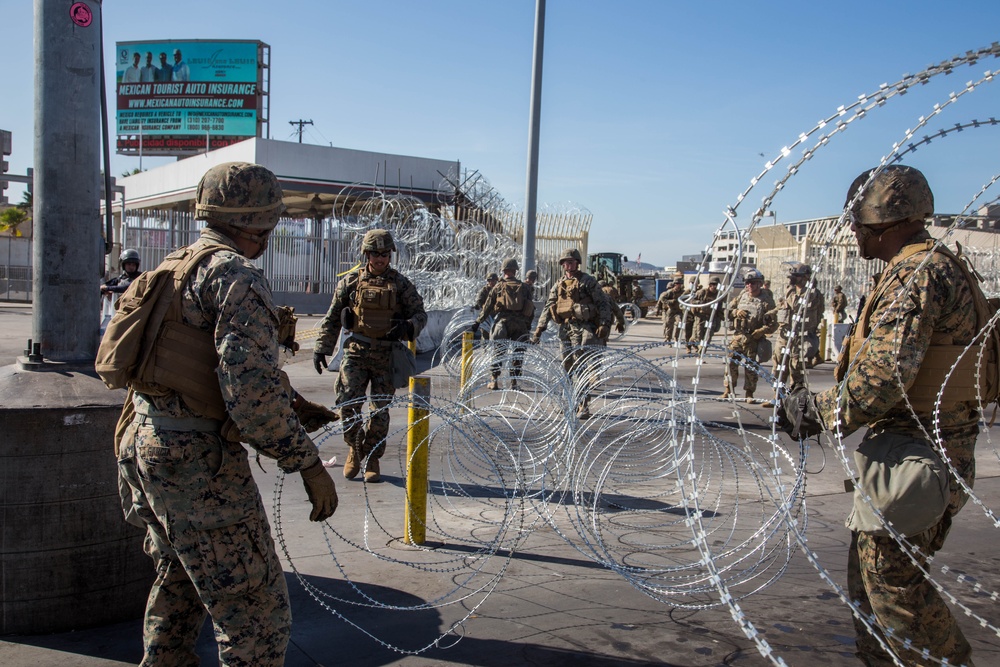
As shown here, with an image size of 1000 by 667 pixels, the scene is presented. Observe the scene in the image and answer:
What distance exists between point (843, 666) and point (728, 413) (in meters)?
7.56


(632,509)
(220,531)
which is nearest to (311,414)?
(220,531)

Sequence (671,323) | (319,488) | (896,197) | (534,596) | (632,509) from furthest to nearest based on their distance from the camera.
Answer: (671,323) → (632,509) → (534,596) → (896,197) → (319,488)

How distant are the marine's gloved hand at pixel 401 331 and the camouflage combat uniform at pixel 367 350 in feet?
0.14

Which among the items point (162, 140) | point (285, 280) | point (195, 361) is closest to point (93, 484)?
point (195, 361)

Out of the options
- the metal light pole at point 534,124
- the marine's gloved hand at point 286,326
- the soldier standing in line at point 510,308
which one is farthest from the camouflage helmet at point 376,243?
the metal light pole at point 534,124

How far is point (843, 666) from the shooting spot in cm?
369

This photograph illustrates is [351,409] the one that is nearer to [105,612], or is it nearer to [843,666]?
[105,612]

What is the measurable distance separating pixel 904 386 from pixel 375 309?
434 cm

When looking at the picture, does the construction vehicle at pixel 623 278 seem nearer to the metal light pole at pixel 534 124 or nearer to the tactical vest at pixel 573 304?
the metal light pole at pixel 534 124

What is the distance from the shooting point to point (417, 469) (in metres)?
5.04

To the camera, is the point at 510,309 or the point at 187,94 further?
the point at 187,94

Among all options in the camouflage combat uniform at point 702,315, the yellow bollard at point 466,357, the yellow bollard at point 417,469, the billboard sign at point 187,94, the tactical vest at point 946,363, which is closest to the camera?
the tactical vest at point 946,363

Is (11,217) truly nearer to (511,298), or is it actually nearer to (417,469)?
(511,298)

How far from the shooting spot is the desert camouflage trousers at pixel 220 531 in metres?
2.66
